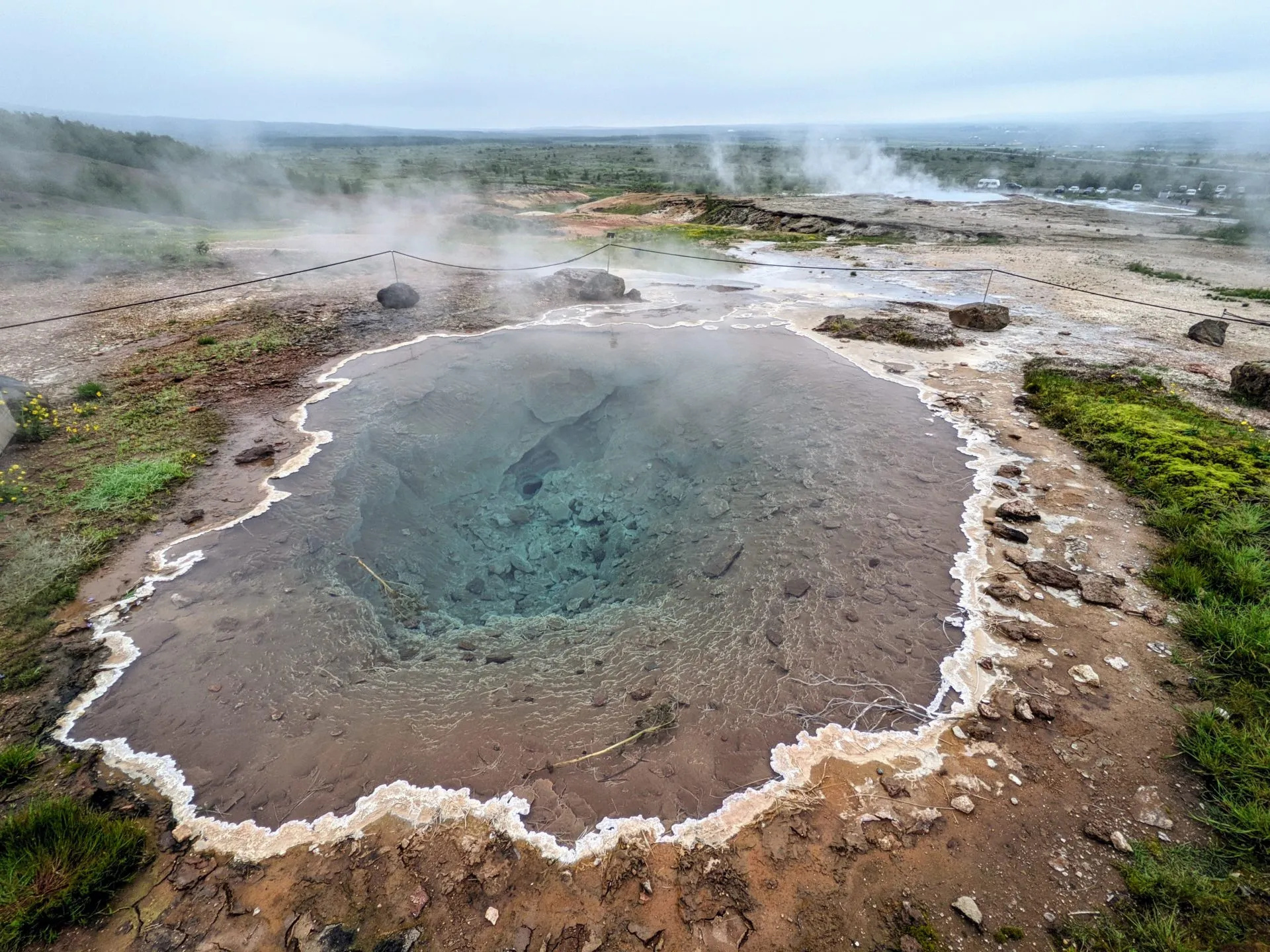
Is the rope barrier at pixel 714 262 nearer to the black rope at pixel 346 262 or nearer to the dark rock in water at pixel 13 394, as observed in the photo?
the black rope at pixel 346 262

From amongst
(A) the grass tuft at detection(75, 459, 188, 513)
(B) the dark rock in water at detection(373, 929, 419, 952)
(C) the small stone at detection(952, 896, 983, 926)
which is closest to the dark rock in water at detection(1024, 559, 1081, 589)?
(C) the small stone at detection(952, 896, 983, 926)

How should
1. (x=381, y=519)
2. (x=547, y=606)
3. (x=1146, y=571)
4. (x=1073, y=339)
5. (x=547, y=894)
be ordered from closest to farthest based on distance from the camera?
1. (x=547, y=894)
2. (x=1146, y=571)
3. (x=547, y=606)
4. (x=381, y=519)
5. (x=1073, y=339)

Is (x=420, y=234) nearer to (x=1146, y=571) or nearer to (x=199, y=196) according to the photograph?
(x=199, y=196)

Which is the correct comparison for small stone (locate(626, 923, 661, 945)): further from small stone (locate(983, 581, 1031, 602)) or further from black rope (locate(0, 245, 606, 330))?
black rope (locate(0, 245, 606, 330))

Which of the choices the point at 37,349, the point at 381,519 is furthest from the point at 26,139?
the point at 381,519

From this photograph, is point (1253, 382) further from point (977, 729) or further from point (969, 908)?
point (969, 908)

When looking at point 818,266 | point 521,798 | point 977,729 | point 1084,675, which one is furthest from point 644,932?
point 818,266
